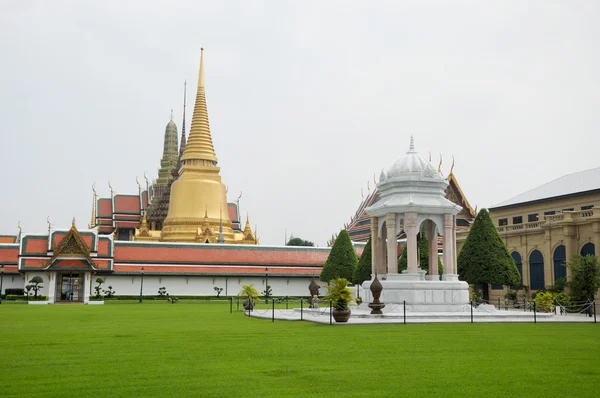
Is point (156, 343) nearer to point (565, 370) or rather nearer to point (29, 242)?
point (565, 370)

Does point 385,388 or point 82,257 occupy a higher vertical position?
point 82,257

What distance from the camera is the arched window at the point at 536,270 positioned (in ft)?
151

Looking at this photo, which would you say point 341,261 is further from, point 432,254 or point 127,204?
point 127,204

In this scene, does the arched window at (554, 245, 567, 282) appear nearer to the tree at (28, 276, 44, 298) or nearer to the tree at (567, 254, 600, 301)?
the tree at (567, 254, 600, 301)

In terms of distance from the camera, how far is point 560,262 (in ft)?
144

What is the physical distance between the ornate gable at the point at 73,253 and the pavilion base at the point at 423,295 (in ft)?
97.1

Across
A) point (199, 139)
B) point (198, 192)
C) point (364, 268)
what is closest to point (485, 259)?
point (364, 268)

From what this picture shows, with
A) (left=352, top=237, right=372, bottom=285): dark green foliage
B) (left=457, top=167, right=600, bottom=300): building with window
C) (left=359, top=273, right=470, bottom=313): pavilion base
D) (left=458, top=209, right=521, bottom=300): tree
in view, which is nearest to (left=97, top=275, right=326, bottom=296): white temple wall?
(left=352, top=237, right=372, bottom=285): dark green foliage

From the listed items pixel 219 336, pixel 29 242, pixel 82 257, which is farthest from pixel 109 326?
pixel 29 242

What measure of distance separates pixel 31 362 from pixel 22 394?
317 cm

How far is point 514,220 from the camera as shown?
177ft

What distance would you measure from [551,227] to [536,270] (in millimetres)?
3715

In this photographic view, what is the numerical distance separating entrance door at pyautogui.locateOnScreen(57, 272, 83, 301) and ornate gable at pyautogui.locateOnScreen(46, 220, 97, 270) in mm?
955

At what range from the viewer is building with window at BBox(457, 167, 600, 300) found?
41.8m
